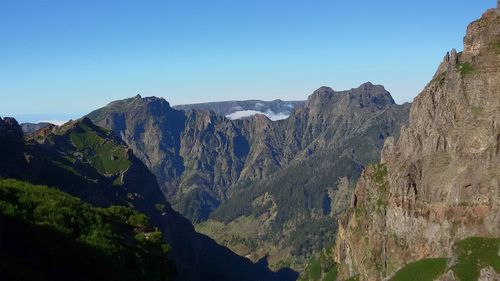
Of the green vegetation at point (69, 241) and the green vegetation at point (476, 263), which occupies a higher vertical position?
the green vegetation at point (69, 241)

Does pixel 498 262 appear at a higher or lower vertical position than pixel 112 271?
lower

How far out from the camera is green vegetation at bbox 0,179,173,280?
31016 mm

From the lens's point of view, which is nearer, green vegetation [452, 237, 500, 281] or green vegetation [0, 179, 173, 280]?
green vegetation [0, 179, 173, 280]

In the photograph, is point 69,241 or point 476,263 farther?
point 476,263

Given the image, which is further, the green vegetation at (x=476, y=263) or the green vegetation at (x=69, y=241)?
the green vegetation at (x=476, y=263)

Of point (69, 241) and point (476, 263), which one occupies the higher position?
point (69, 241)

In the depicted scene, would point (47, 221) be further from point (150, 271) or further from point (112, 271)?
point (150, 271)

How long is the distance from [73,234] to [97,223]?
406 cm

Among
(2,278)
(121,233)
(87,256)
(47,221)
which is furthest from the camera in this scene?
(121,233)

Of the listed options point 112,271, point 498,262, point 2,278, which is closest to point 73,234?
point 112,271

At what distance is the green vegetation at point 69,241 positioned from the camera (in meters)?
31.0

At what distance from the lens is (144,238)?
4416 cm

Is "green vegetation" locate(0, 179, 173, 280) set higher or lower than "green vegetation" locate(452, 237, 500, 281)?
higher

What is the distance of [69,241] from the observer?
113ft
